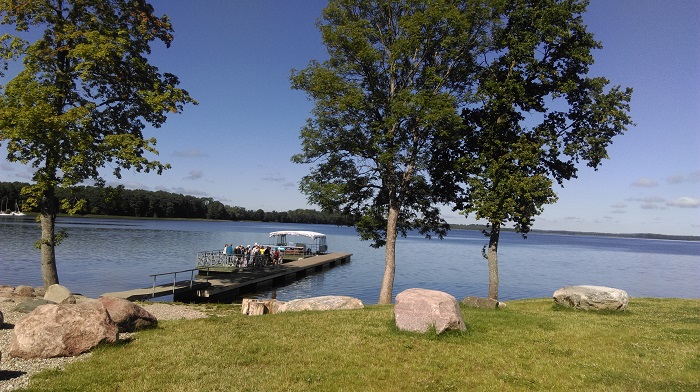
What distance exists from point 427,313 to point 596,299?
951cm

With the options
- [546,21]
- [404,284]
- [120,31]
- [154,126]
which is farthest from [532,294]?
[120,31]

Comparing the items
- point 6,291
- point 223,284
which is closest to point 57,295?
point 6,291

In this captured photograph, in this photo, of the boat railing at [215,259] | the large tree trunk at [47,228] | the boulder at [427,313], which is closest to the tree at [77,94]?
the large tree trunk at [47,228]

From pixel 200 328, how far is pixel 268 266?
30999mm

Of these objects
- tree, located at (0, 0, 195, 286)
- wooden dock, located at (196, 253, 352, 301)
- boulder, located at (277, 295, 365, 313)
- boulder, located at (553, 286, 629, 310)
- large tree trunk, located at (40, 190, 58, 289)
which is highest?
tree, located at (0, 0, 195, 286)

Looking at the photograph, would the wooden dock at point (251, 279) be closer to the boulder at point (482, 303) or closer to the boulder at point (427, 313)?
the boulder at point (482, 303)

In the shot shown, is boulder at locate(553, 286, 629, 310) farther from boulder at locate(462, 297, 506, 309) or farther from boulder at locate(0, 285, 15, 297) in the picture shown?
boulder at locate(0, 285, 15, 297)

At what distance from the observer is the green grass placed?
8.33 m

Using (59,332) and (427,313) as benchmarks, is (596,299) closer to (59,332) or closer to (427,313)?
(427,313)

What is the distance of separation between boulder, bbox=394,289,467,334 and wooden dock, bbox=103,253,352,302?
610 inches

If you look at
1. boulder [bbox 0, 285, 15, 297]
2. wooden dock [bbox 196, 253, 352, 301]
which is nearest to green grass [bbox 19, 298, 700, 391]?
boulder [bbox 0, 285, 15, 297]

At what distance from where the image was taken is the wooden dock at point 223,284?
979 inches

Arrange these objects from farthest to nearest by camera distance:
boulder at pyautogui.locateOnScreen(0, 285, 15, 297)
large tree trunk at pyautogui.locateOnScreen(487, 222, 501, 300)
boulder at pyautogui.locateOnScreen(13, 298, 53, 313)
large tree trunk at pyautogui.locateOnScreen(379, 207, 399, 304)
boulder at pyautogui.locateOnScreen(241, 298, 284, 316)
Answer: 1. large tree trunk at pyautogui.locateOnScreen(379, 207, 399, 304)
2. large tree trunk at pyautogui.locateOnScreen(487, 222, 501, 300)
3. boulder at pyautogui.locateOnScreen(0, 285, 15, 297)
4. boulder at pyautogui.locateOnScreen(241, 298, 284, 316)
5. boulder at pyautogui.locateOnScreen(13, 298, 53, 313)

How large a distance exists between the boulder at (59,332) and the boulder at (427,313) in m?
7.22
